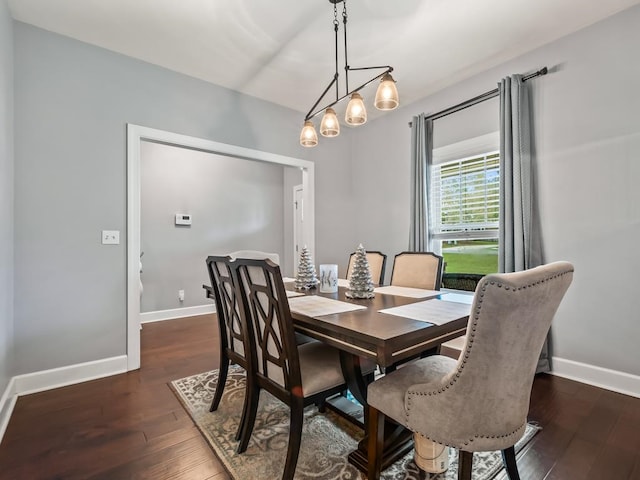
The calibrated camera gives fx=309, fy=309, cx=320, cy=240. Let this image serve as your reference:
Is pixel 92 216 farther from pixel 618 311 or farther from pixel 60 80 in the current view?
pixel 618 311

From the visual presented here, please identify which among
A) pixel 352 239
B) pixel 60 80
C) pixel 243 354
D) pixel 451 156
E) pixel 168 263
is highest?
pixel 60 80

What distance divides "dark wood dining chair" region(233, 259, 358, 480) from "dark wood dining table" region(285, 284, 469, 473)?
10 centimetres

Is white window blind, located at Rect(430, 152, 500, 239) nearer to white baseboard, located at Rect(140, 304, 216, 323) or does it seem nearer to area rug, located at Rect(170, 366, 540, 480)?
area rug, located at Rect(170, 366, 540, 480)

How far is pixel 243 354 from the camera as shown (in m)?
1.75

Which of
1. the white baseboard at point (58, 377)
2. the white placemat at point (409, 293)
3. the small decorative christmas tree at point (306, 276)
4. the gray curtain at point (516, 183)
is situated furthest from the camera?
the gray curtain at point (516, 183)

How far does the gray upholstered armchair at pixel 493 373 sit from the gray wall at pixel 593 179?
1751 millimetres

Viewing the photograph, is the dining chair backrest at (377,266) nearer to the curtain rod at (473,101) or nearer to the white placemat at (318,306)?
the white placemat at (318,306)

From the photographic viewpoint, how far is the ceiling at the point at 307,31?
209 centimetres

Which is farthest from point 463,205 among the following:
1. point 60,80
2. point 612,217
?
point 60,80

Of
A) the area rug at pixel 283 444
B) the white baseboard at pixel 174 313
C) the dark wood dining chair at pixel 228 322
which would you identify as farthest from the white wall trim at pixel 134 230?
the white baseboard at pixel 174 313

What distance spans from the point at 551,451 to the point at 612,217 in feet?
5.53

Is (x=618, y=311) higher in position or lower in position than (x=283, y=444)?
higher

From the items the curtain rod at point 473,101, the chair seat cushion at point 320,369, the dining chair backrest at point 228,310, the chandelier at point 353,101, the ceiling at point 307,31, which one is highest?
the ceiling at point 307,31

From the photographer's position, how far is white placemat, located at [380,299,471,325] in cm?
133
